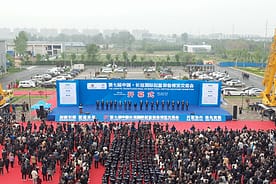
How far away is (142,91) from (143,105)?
32.5 inches

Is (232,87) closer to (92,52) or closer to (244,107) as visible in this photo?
(244,107)

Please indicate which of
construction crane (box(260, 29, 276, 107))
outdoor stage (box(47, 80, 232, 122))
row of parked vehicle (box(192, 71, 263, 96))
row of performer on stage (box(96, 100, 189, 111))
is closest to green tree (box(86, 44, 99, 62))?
row of parked vehicle (box(192, 71, 263, 96))

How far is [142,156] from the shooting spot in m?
10.9

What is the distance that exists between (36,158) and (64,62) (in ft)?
113

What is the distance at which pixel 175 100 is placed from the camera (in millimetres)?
18844

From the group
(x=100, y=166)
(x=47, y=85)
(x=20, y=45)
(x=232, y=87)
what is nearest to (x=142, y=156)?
(x=100, y=166)

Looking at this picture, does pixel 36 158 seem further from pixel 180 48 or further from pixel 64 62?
pixel 180 48

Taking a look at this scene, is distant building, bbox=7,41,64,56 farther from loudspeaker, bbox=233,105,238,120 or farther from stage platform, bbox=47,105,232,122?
loudspeaker, bbox=233,105,238,120

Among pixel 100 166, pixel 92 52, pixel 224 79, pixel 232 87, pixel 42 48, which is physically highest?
pixel 42 48

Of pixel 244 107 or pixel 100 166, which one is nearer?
pixel 100 166

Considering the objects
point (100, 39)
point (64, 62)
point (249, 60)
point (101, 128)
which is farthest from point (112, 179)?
point (100, 39)

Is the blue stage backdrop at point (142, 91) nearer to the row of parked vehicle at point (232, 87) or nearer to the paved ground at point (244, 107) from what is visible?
the paved ground at point (244, 107)

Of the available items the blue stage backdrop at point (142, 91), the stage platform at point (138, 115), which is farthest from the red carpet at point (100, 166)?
the blue stage backdrop at point (142, 91)

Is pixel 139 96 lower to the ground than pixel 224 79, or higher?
lower
